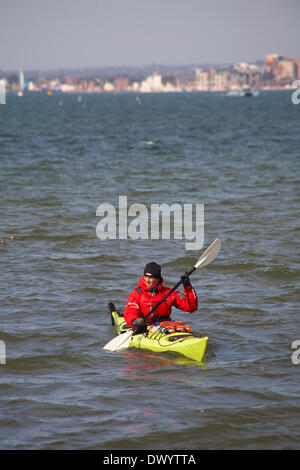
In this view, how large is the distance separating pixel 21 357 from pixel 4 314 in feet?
6.95

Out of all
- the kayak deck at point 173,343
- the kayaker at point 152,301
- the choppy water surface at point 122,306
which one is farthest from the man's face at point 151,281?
the choppy water surface at point 122,306

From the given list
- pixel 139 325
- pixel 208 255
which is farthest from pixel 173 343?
pixel 208 255

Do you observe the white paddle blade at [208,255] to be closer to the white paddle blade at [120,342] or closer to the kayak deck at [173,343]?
the kayak deck at [173,343]

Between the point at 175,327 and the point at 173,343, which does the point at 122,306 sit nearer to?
the point at 175,327

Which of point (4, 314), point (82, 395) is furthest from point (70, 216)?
point (82, 395)

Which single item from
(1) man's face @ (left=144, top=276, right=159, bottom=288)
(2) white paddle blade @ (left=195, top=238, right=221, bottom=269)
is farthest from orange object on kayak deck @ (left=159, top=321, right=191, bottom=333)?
(2) white paddle blade @ (left=195, top=238, right=221, bottom=269)

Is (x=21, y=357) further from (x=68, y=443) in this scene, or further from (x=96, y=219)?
(x=96, y=219)

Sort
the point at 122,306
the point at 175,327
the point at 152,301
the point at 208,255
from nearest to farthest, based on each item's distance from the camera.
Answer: the point at 175,327
the point at 152,301
the point at 208,255
the point at 122,306

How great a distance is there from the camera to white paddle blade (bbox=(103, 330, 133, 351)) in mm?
9727

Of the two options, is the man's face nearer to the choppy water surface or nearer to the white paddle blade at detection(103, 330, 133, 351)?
the white paddle blade at detection(103, 330, 133, 351)

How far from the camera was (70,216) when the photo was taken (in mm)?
20578

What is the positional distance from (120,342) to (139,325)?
42cm

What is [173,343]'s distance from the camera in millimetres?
9320

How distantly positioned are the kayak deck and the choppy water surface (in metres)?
0.15
